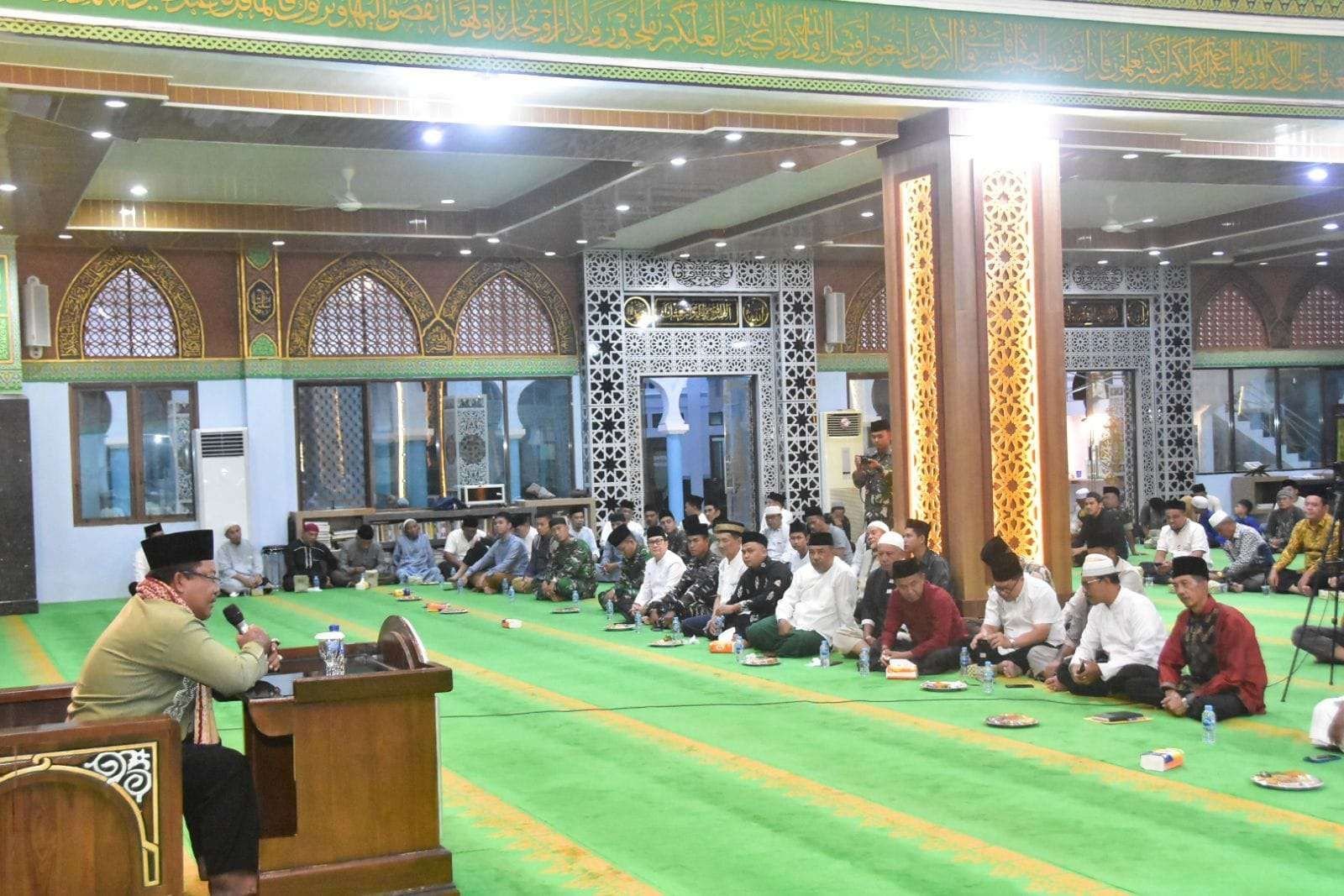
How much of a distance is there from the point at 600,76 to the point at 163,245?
6.40m

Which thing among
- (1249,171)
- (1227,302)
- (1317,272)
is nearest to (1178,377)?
(1227,302)

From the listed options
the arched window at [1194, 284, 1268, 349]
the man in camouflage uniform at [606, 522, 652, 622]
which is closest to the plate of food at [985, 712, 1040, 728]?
the man in camouflage uniform at [606, 522, 652, 622]

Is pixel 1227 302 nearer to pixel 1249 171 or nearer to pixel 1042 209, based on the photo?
pixel 1249 171

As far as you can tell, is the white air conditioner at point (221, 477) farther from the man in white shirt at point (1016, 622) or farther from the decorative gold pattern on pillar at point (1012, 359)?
the man in white shirt at point (1016, 622)

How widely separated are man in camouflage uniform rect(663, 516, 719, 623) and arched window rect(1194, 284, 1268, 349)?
918 centimetres

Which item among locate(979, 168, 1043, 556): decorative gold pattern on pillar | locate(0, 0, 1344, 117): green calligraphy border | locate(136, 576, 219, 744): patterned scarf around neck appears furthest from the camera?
locate(979, 168, 1043, 556): decorative gold pattern on pillar

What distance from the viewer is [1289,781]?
4.30 meters

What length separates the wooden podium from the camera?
3.42m

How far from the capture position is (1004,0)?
7.54 metres

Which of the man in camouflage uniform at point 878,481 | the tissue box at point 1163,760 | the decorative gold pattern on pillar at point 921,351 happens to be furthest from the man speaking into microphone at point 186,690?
the man in camouflage uniform at point 878,481

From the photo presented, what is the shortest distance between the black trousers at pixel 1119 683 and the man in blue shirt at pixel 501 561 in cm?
617

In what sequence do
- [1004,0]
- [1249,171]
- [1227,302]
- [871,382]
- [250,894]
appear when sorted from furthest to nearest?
[1227,302], [871,382], [1249,171], [1004,0], [250,894]

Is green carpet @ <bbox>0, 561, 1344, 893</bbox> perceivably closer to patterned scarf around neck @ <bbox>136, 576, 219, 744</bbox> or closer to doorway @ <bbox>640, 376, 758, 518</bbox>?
patterned scarf around neck @ <bbox>136, 576, 219, 744</bbox>

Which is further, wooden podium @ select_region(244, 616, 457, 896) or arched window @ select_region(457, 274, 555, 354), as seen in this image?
arched window @ select_region(457, 274, 555, 354)
